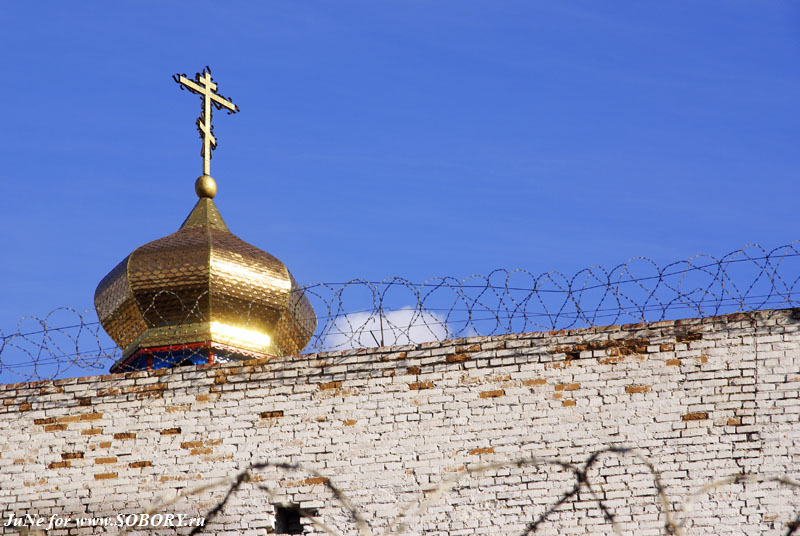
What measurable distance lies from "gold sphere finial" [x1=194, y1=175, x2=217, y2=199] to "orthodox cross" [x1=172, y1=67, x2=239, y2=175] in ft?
0.65

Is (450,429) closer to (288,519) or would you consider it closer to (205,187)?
(288,519)

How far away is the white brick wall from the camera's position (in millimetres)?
11406

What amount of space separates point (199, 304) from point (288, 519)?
4.72m

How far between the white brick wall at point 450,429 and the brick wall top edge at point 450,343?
0.7 inches

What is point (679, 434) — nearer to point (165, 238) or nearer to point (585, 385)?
point (585, 385)

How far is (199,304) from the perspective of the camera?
53.3 ft

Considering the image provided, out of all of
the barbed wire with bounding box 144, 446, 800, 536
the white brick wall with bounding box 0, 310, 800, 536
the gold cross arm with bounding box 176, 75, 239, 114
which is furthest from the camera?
the gold cross arm with bounding box 176, 75, 239, 114

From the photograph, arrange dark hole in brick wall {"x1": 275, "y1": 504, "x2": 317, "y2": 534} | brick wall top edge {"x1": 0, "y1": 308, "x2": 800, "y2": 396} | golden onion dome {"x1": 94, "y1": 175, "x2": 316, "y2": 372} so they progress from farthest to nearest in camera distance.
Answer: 1. golden onion dome {"x1": 94, "y1": 175, "x2": 316, "y2": 372}
2. dark hole in brick wall {"x1": 275, "y1": 504, "x2": 317, "y2": 534}
3. brick wall top edge {"x1": 0, "y1": 308, "x2": 800, "y2": 396}

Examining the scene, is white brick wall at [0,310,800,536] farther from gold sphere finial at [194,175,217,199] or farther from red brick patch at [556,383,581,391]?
gold sphere finial at [194,175,217,199]

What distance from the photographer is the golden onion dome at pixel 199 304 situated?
52.8 feet

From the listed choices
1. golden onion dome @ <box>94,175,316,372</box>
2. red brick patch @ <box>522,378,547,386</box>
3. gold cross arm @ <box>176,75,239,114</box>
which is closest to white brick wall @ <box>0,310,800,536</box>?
red brick patch @ <box>522,378,547,386</box>

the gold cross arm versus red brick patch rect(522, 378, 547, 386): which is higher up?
the gold cross arm

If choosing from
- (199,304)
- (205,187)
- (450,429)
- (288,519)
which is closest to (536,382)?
(450,429)

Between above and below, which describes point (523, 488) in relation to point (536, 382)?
below
